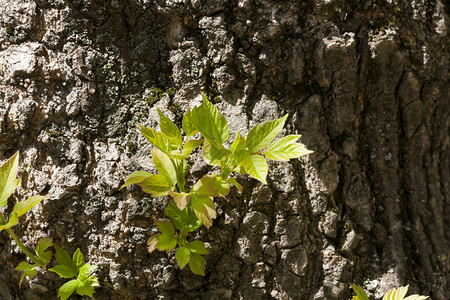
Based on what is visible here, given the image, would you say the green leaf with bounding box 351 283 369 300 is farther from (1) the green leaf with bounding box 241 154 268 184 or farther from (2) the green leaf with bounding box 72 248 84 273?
(2) the green leaf with bounding box 72 248 84 273

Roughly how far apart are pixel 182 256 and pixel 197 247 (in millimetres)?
74

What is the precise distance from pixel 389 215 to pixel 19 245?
1.67 metres

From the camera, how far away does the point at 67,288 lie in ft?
5.20

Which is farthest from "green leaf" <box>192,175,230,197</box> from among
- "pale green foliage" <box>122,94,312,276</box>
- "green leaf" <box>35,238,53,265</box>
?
"green leaf" <box>35,238,53,265</box>

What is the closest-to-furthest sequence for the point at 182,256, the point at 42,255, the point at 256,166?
1. the point at 256,166
2. the point at 182,256
3. the point at 42,255

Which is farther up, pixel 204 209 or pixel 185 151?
pixel 185 151

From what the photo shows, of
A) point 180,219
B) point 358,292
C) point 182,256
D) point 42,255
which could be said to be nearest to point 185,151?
point 180,219

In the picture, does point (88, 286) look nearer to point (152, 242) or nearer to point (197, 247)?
point (152, 242)

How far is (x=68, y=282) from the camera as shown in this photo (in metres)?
1.60

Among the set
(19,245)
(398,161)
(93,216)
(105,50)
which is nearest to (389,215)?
(398,161)

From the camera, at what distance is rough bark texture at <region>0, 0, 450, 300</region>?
5.55 ft

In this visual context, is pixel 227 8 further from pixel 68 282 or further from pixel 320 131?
pixel 68 282

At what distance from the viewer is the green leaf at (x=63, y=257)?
165cm

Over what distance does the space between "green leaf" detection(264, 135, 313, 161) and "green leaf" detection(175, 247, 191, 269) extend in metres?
0.50
